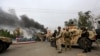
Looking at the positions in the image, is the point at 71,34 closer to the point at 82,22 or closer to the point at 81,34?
the point at 81,34

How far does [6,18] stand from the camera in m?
36.4

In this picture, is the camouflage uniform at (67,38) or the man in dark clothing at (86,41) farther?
the camouflage uniform at (67,38)

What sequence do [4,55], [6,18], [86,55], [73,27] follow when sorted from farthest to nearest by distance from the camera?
[6,18]
[73,27]
[4,55]
[86,55]

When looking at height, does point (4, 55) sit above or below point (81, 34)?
below

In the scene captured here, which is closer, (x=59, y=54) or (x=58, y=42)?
(x=59, y=54)

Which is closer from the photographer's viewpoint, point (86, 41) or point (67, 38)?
point (86, 41)

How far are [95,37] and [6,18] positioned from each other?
23.0m

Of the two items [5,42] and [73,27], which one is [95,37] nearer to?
[73,27]

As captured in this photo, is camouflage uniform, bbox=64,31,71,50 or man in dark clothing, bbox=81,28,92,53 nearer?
man in dark clothing, bbox=81,28,92,53

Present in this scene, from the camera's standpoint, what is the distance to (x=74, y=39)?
16.2 metres

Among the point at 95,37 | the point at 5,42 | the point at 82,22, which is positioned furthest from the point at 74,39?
the point at 82,22

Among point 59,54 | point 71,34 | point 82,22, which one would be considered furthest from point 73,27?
point 82,22

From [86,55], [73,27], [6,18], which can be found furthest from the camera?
[6,18]

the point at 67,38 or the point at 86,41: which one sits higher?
the point at 67,38
